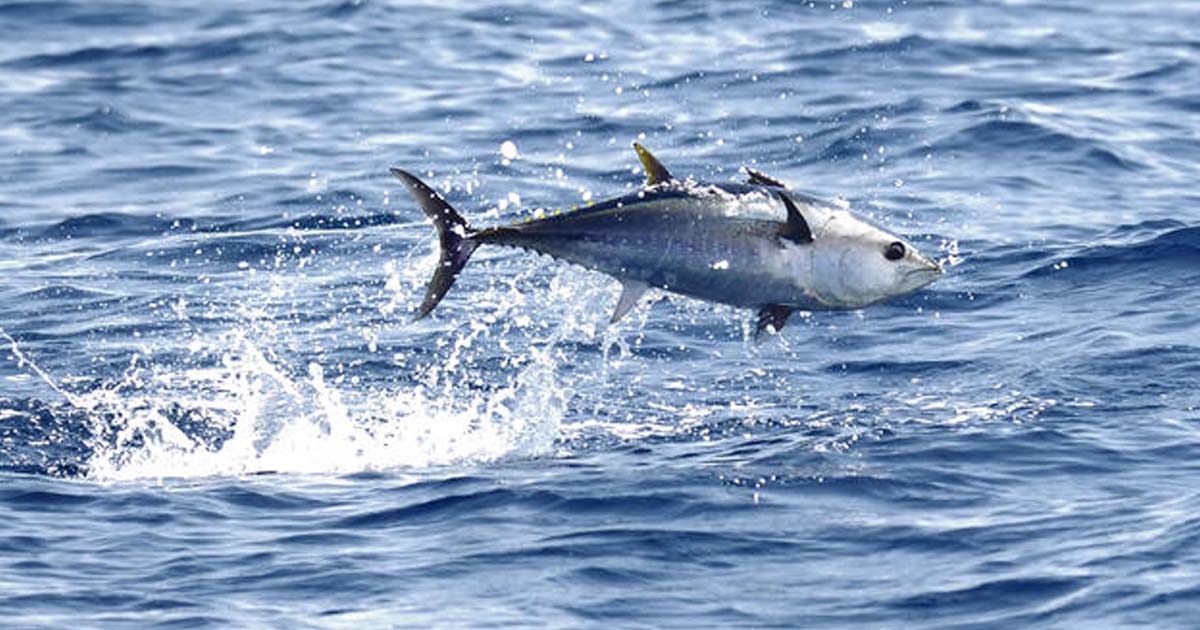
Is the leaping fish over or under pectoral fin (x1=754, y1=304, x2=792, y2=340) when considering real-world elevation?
over

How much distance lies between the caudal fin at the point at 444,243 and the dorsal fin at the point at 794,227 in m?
1.34

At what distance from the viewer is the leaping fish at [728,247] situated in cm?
995

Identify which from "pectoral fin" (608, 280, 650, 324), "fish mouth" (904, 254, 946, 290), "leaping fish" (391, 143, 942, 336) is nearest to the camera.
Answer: "leaping fish" (391, 143, 942, 336)

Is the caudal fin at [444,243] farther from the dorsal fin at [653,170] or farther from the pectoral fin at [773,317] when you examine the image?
the pectoral fin at [773,317]

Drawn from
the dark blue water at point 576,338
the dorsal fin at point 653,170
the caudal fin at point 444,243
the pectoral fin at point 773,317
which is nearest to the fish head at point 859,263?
the pectoral fin at point 773,317

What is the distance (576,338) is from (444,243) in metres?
3.75

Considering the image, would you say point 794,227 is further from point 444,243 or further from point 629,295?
point 444,243

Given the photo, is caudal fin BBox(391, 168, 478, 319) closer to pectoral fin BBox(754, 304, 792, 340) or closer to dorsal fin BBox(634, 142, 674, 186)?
dorsal fin BBox(634, 142, 674, 186)

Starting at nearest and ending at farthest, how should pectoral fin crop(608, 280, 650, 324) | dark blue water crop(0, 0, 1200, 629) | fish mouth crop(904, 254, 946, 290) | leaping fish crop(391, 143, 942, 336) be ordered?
dark blue water crop(0, 0, 1200, 629) < leaping fish crop(391, 143, 942, 336) < fish mouth crop(904, 254, 946, 290) < pectoral fin crop(608, 280, 650, 324)

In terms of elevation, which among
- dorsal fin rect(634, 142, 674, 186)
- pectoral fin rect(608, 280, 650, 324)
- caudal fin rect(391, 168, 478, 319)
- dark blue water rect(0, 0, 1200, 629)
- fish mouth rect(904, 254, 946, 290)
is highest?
dorsal fin rect(634, 142, 674, 186)

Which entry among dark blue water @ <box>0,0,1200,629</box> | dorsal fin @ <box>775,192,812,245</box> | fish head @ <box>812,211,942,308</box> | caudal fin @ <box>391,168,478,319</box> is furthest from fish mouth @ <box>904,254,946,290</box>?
caudal fin @ <box>391,168,478,319</box>

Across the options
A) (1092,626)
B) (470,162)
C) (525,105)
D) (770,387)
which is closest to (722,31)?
(525,105)

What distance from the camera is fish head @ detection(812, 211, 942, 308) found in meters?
9.95

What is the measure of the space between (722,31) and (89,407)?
37.6 ft
